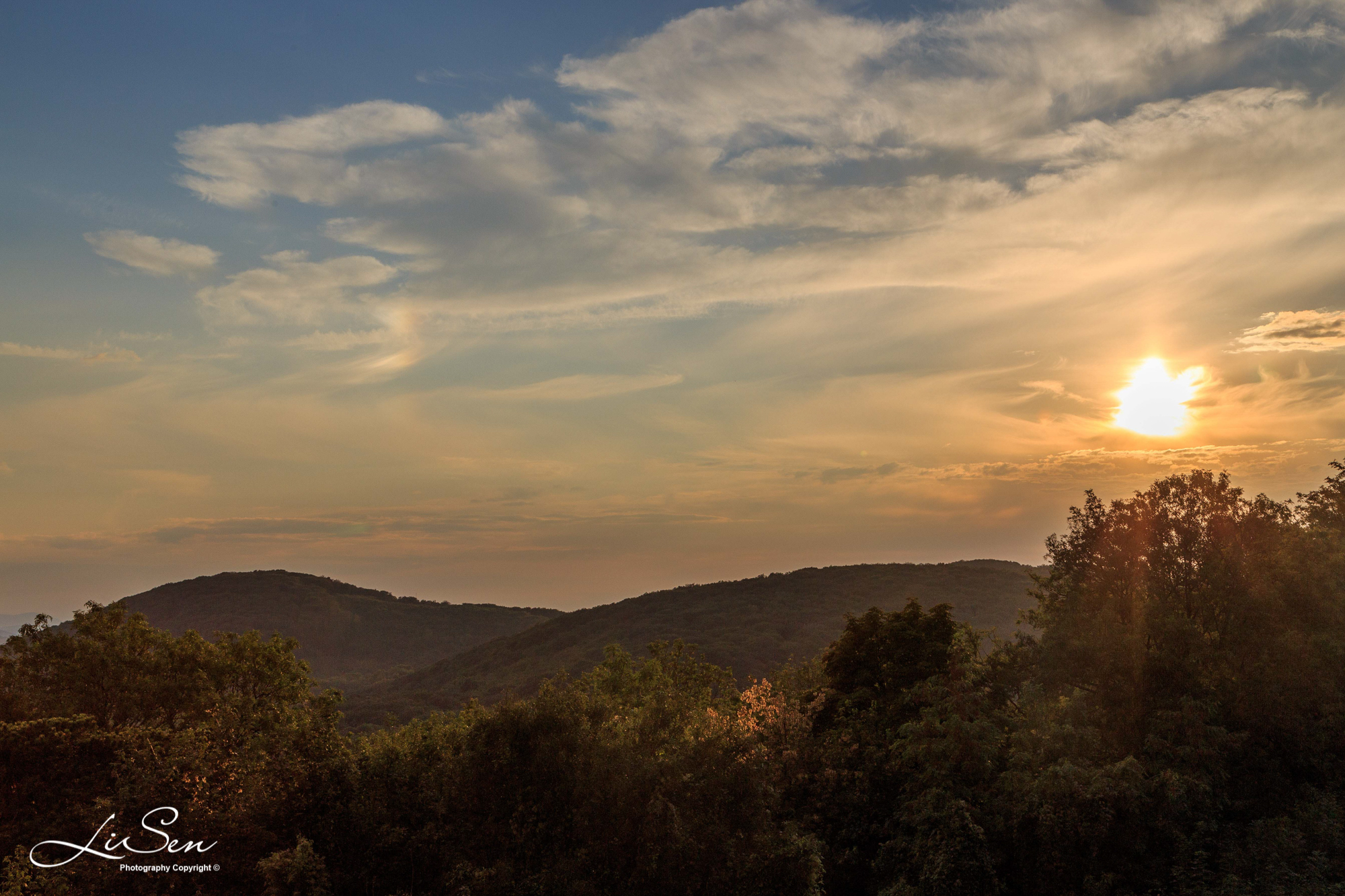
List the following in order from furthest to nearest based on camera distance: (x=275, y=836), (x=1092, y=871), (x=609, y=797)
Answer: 1. (x=1092, y=871)
2. (x=609, y=797)
3. (x=275, y=836)

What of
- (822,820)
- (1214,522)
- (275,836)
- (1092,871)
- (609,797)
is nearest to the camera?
(275,836)

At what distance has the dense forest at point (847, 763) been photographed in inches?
990

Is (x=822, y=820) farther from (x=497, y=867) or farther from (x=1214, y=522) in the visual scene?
(x=1214, y=522)

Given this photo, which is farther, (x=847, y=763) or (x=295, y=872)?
(x=847, y=763)

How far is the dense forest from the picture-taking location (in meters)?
25.1

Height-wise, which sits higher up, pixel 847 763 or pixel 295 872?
pixel 295 872

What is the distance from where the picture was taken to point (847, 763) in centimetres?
3741

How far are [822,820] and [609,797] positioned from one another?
1333cm

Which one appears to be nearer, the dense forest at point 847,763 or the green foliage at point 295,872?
the green foliage at point 295,872

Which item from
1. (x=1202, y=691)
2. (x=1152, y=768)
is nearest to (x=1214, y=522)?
(x=1202, y=691)

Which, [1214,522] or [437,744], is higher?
[1214,522]

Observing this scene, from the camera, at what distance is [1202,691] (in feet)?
118

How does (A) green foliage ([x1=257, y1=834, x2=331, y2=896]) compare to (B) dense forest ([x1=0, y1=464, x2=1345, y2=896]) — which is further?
(B) dense forest ([x1=0, y1=464, x2=1345, y2=896])

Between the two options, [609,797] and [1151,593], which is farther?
[1151,593]
